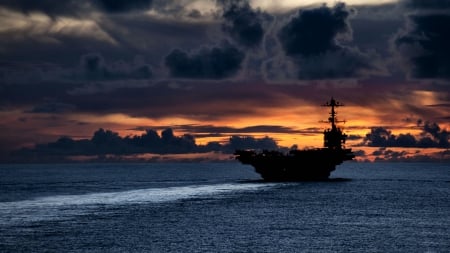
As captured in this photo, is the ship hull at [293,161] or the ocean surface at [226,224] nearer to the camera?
the ocean surface at [226,224]

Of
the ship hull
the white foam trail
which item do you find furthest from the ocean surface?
the ship hull

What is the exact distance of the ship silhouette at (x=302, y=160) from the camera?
525ft

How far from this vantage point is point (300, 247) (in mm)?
60500

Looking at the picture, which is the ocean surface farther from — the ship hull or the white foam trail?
the ship hull

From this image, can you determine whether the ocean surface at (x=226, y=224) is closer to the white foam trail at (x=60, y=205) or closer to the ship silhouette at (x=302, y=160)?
the white foam trail at (x=60, y=205)

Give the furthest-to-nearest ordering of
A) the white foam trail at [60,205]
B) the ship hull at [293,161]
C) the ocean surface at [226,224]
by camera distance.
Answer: the ship hull at [293,161], the white foam trail at [60,205], the ocean surface at [226,224]

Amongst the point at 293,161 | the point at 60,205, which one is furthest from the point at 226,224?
the point at 293,161

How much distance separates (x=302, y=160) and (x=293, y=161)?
2171mm

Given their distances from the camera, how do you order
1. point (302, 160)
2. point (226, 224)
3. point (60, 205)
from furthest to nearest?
point (302, 160) < point (60, 205) < point (226, 224)

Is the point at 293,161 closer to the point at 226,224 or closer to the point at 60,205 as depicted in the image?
the point at 60,205

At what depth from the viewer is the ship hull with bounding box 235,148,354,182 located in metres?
160

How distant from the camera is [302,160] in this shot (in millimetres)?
161500

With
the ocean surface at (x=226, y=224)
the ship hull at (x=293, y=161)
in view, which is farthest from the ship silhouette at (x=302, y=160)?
the ocean surface at (x=226, y=224)

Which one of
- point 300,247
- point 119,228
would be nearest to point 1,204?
point 119,228
